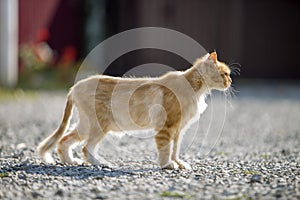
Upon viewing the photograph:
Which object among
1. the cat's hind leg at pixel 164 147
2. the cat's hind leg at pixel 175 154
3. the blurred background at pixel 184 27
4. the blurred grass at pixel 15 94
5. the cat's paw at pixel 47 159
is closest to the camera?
the cat's hind leg at pixel 164 147

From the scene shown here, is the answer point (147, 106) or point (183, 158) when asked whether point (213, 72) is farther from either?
point (183, 158)

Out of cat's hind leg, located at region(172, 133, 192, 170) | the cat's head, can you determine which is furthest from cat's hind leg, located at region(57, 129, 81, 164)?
the cat's head

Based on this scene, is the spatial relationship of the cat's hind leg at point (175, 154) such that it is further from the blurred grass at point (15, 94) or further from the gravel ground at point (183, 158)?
the blurred grass at point (15, 94)

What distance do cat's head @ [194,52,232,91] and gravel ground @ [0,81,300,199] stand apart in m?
0.81

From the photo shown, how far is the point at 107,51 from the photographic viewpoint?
19.2m

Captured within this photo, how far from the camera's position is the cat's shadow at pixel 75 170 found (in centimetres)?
545

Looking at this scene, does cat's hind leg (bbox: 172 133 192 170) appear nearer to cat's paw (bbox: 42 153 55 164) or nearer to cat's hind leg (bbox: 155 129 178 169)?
cat's hind leg (bbox: 155 129 178 169)

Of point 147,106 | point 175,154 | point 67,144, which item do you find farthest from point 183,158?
point 67,144

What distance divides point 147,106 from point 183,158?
121 cm

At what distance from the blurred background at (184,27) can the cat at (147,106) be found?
432 inches

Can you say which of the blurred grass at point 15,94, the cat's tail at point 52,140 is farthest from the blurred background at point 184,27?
the cat's tail at point 52,140

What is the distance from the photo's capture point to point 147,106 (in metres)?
6.07

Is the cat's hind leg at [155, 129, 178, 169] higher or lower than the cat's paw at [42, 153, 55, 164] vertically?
higher

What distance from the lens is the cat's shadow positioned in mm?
5450
